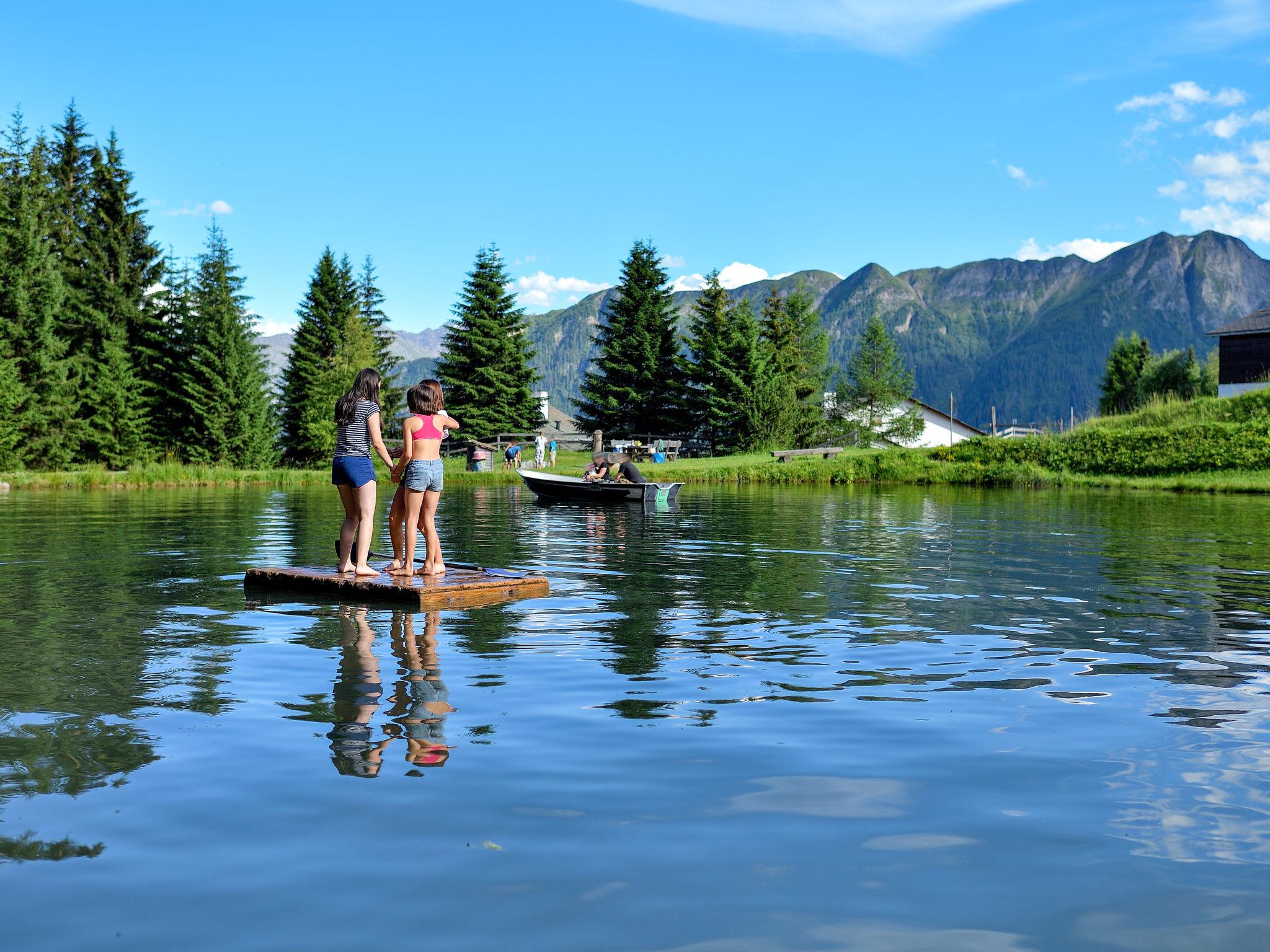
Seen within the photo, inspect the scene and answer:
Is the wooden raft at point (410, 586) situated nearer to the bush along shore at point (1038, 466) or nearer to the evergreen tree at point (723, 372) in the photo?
the bush along shore at point (1038, 466)

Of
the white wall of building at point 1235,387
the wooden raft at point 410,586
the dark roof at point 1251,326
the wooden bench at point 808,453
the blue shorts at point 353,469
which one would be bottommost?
the wooden raft at point 410,586

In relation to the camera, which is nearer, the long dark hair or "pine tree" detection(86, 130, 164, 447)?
the long dark hair

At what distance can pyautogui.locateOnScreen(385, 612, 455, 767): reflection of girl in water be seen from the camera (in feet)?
19.9

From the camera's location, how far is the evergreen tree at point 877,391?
77.9 metres

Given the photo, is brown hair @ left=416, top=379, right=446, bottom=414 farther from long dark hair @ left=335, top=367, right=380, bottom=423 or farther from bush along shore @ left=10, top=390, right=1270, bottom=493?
bush along shore @ left=10, top=390, right=1270, bottom=493

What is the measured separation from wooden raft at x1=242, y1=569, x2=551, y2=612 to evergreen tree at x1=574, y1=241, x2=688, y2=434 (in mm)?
59633

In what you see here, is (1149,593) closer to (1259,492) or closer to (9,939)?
(9,939)

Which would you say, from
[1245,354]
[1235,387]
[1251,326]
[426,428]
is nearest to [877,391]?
[1235,387]

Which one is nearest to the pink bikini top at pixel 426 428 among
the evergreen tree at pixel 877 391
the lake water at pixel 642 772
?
the lake water at pixel 642 772

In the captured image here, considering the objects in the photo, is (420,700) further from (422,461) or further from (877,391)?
(877,391)

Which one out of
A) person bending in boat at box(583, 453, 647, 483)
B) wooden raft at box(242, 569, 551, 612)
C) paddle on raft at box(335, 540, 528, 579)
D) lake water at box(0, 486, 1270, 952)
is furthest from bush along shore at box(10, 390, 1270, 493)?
wooden raft at box(242, 569, 551, 612)

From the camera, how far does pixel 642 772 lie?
5.70 metres

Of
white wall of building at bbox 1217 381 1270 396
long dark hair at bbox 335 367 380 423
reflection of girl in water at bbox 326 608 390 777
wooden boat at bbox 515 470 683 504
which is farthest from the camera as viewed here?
white wall of building at bbox 1217 381 1270 396

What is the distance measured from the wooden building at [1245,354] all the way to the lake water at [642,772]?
58.3 m
